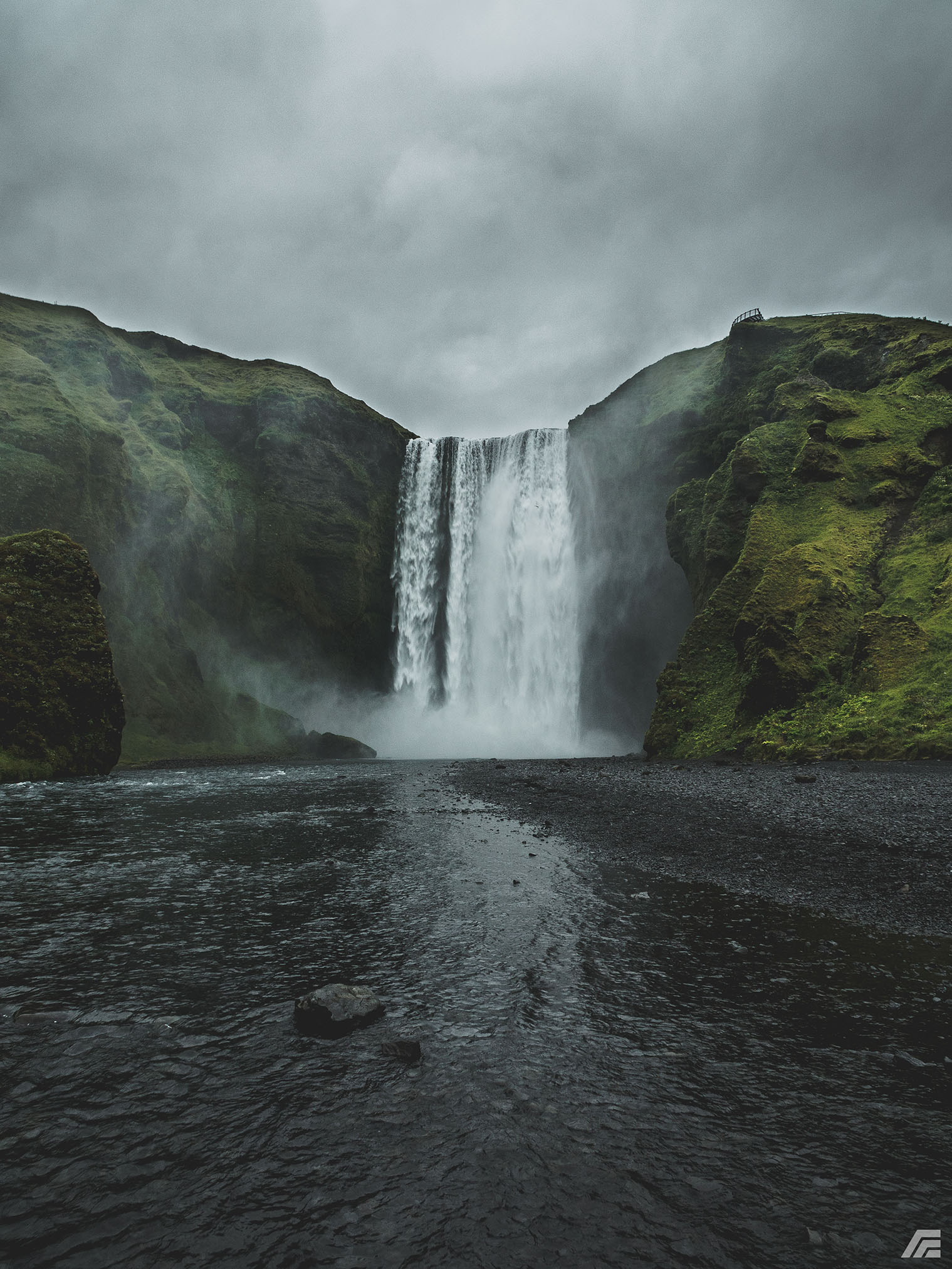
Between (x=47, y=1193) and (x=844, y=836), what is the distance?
1035 centimetres

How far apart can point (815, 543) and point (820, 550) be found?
82 centimetres

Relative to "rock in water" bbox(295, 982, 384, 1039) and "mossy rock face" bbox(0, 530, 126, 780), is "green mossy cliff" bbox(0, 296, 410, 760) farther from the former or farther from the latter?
"rock in water" bbox(295, 982, 384, 1039)

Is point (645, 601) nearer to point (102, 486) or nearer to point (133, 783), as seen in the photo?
point (133, 783)

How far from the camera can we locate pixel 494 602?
5156 cm

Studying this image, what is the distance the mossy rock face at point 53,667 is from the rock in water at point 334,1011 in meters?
23.3

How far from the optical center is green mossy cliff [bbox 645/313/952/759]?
20.1 metres

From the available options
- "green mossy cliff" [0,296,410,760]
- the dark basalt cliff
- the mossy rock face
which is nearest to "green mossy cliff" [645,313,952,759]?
the dark basalt cliff

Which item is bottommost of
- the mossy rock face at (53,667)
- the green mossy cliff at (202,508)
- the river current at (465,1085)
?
the river current at (465,1085)

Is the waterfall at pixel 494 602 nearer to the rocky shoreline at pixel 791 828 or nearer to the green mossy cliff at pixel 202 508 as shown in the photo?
the green mossy cliff at pixel 202 508

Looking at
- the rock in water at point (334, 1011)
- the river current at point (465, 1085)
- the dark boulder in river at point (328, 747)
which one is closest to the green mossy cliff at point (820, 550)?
the river current at point (465, 1085)

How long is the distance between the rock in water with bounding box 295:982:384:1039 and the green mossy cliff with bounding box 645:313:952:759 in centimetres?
1745

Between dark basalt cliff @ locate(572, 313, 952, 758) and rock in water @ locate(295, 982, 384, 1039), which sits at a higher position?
dark basalt cliff @ locate(572, 313, 952, 758)

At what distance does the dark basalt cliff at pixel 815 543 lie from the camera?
20.3 metres

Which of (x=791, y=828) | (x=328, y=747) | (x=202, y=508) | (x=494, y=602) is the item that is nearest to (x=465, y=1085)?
(x=791, y=828)
